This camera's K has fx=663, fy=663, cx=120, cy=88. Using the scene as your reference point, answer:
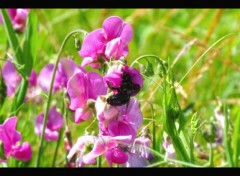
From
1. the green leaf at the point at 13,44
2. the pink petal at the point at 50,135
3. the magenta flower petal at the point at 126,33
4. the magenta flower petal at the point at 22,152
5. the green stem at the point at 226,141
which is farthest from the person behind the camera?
the pink petal at the point at 50,135

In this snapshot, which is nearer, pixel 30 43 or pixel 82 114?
pixel 82 114

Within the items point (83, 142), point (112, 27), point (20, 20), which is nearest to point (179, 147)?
point (83, 142)

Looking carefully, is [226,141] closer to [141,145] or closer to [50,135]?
[141,145]

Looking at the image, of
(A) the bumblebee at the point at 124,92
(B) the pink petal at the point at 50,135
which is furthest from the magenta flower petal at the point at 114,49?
(B) the pink petal at the point at 50,135

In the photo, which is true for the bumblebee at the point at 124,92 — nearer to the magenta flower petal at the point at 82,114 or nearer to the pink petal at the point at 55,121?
the magenta flower petal at the point at 82,114

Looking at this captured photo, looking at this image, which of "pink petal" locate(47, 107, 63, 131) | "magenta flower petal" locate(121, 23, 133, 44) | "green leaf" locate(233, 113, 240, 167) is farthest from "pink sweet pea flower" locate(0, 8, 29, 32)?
"green leaf" locate(233, 113, 240, 167)

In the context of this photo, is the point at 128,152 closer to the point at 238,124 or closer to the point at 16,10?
the point at 238,124
